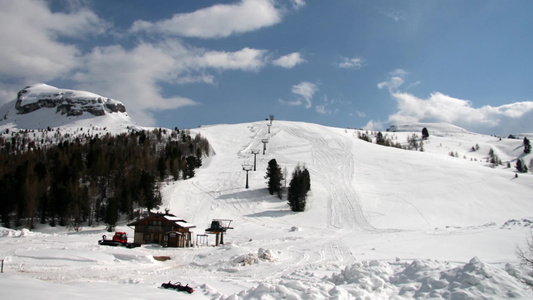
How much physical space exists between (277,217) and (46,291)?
43794 mm

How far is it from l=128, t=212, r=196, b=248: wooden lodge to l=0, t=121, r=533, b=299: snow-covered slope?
2977 mm

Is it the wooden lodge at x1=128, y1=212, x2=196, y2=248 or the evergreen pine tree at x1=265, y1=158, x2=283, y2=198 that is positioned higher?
the evergreen pine tree at x1=265, y1=158, x2=283, y2=198

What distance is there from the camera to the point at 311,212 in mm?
54750

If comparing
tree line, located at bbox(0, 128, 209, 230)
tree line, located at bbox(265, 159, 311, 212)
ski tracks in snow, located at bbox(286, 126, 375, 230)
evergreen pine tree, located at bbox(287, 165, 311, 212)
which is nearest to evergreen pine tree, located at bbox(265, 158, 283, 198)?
tree line, located at bbox(265, 159, 311, 212)

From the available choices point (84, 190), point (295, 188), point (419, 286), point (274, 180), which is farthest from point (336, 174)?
point (419, 286)

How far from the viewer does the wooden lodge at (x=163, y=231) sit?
3547 cm

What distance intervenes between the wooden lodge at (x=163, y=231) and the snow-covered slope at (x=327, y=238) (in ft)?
9.77

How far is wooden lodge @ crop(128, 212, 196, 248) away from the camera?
35469mm

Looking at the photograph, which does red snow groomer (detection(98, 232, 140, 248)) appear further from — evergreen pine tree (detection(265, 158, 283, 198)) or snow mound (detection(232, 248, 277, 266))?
evergreen pine tree (detection(265, 158, 283, 198))

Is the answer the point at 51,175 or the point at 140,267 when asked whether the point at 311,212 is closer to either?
the point at 140,267

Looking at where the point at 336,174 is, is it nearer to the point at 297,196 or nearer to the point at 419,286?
the point at 297,196

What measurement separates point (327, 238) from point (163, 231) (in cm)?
1678

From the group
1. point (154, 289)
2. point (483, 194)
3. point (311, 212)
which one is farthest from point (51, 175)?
point (483, 194)

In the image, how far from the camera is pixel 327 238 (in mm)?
37969
